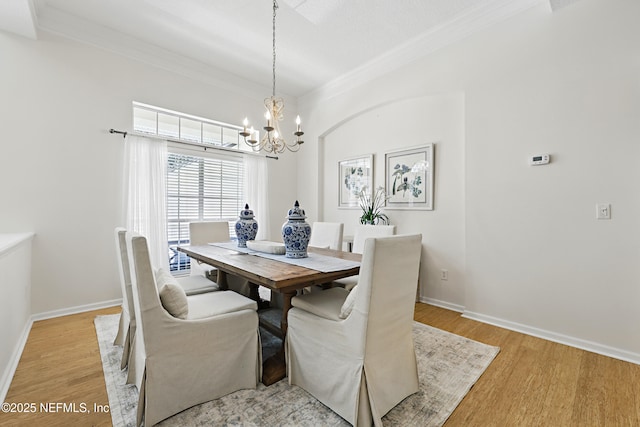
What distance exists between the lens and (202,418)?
4.86 ft

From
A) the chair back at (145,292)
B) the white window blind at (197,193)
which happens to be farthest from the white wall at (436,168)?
the chair back at (145,292)

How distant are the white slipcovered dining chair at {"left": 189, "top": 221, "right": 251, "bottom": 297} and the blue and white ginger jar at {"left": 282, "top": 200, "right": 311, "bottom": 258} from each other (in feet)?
2.84

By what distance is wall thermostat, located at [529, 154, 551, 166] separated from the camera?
246 cm

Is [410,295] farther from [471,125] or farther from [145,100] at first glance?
[145,100]

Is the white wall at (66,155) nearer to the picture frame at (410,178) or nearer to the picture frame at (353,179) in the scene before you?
the picture frame at (353,179)

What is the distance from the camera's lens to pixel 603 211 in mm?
2217

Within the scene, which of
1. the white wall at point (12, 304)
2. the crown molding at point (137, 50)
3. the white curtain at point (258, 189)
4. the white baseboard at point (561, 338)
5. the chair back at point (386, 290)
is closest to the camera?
the chair back at point (386, 290)

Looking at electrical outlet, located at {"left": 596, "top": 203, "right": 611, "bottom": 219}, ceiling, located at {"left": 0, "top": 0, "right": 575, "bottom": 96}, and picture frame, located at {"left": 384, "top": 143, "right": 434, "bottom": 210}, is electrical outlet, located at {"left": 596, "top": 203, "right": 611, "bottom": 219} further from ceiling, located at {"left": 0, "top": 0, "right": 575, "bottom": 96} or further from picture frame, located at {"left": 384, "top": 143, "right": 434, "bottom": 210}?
ceiling, located at {"left": 0, "top": 0, "right": 575, "bottom": 96}

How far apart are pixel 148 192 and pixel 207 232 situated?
2.89ft

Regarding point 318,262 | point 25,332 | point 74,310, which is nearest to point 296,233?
point 318,262

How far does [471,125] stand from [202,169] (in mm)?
3441

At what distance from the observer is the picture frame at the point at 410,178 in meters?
3.38

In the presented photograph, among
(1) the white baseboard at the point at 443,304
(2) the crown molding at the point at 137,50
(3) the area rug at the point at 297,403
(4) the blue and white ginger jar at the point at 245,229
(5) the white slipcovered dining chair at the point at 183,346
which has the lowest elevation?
(3) the area rug at the point at 297,403

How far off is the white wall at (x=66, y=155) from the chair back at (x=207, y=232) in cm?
86
